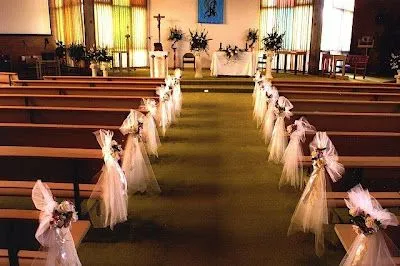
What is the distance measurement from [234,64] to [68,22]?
216 inches

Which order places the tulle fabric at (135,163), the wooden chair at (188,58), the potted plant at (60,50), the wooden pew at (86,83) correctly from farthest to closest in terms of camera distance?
1. the wooden chair at (188,58)
2. the potted plant at (60,50)
3. the wooden pew at (86,83)
4. the tulle fabric at (135,163)

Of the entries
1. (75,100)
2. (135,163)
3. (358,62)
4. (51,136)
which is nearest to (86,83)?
(75,100)

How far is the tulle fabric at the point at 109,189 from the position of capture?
8.88 feet

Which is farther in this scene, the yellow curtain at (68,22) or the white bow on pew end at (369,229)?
the yellow curtain at (68,22)

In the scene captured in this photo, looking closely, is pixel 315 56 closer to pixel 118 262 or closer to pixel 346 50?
pixel 346 50

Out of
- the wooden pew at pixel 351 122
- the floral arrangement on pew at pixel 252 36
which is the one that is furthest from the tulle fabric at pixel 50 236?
the floral arrangement on pew at pixel 252 36

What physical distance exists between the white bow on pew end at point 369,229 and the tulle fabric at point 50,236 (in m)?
1.38

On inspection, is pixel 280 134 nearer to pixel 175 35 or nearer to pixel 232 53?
pixel 232 53

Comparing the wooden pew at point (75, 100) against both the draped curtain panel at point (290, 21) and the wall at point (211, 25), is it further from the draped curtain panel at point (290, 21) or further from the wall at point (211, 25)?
the draped curtain panel at point (290, 21)

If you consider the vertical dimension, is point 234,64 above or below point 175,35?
below

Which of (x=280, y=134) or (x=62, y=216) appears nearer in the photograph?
(x=62, y=216)

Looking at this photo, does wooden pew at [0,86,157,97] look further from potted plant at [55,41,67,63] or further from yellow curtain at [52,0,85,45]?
yellow curtain at [52,0,85,45]

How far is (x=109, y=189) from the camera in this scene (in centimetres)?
271

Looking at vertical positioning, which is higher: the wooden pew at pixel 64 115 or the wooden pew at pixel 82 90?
the wooden pew at pixel 82 90
